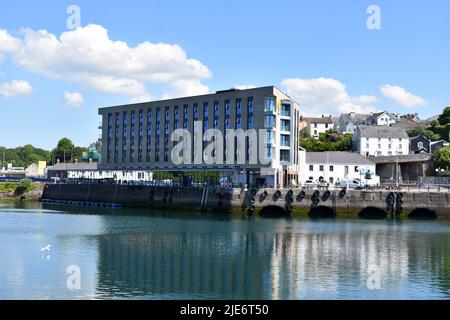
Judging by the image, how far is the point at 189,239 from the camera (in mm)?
72188

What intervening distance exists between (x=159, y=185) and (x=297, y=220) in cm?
4009

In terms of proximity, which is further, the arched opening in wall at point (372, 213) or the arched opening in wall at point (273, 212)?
the arched opening in wall at point (273, 212)

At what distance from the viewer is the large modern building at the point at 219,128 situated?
120688 mm

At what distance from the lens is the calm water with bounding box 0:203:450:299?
146 feet

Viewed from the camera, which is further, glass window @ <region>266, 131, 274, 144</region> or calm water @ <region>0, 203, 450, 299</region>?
glass window @ <region>266, 131, 274, 144</region>

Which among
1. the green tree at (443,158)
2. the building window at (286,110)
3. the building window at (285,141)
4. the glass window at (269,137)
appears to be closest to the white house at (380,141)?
the green tree at (443,158)

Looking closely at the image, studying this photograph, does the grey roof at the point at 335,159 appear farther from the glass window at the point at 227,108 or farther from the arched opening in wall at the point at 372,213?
the arched opening in wall at the point at 372,213

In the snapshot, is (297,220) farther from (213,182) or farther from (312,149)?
(312,149)

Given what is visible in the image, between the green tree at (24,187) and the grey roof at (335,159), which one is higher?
the grey roof at (335,159)

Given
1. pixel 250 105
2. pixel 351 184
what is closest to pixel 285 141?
pixel 250 105

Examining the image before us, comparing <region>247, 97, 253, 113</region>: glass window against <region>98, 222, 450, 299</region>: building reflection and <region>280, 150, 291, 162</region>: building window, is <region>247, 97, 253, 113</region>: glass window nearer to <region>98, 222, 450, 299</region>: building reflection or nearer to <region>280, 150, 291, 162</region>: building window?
<region>280, 150, 291, 162</region>: building window

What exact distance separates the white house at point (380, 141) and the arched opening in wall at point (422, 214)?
71.1 m

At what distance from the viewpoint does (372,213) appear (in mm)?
109688

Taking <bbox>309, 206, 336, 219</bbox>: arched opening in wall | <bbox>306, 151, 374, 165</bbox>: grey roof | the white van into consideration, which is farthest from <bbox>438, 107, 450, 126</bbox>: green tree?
<bbox>309, 206, 336, 219</bbox>: arched opening in wall
